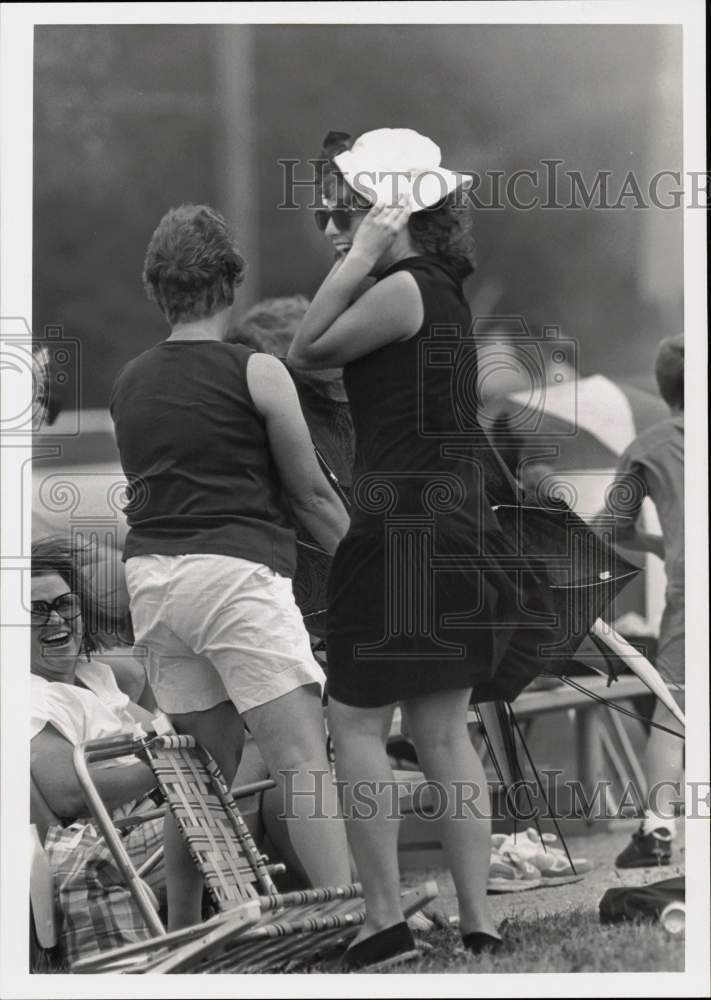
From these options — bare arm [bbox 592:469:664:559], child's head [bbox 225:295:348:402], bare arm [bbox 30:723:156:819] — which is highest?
child's head [bbox 225:295:348:402]

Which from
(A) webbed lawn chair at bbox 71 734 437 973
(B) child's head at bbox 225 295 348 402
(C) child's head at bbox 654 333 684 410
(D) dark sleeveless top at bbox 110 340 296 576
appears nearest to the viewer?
(A) webbed lawn chair at bbox 71 734 437 973

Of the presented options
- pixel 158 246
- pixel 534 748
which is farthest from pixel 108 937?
pixel 158 246

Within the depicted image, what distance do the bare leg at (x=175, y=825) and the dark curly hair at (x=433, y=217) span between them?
4.24ft

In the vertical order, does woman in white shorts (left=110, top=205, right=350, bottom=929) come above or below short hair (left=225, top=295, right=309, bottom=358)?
below

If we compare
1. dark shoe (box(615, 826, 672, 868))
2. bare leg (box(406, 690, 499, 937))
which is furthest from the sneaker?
bare leg (box(406, 690, 499, 937))

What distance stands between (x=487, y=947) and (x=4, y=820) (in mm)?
1296

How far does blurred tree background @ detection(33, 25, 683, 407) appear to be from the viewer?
4348 mm

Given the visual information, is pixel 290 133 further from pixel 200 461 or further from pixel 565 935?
pixel 565 935

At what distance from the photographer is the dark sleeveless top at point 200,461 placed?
4227 millimetres

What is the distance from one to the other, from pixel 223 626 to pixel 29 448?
72 centimetres

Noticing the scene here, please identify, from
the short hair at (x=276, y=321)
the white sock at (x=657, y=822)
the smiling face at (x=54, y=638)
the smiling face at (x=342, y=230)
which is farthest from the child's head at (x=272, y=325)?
the white sock at (x=657, y=822)

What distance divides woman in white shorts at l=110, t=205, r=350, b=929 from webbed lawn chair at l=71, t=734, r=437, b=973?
77 millimetres

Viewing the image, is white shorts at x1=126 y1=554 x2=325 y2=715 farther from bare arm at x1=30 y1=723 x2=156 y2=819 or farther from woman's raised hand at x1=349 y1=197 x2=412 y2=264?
woman's raised hand at x1=349 y1=197 x2=412 y2=264

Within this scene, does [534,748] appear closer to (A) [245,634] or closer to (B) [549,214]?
(A) [245,634]
